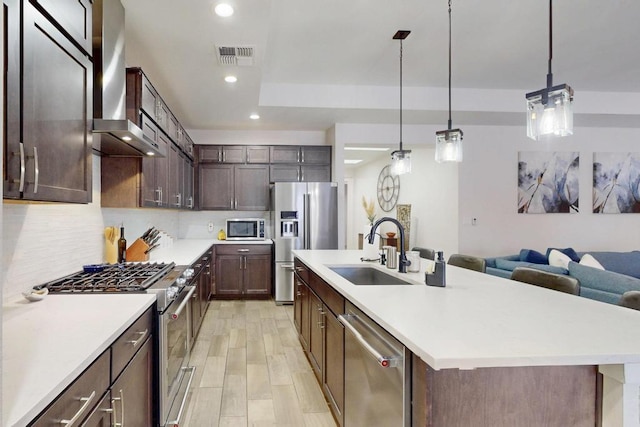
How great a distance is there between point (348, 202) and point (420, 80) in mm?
6767

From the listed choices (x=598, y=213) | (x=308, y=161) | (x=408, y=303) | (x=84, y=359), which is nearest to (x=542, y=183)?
(x=598, y=213)

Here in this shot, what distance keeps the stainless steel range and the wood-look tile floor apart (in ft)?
0.71

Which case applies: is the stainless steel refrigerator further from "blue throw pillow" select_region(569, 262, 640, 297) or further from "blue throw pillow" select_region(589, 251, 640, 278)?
"blue throw pillow" select_region(589, 251, 640, 278)

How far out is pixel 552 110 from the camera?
6.39 feet

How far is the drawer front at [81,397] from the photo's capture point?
955 mm

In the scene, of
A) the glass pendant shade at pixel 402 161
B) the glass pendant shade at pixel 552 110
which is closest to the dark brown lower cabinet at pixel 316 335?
the glass pendant shade at pixel 402 161

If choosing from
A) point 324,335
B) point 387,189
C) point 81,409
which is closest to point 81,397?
point 81,409

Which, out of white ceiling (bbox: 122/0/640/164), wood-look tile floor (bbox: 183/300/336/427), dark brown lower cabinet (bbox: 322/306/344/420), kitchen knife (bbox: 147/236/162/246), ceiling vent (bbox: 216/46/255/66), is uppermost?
white ceiling (bbox: 122/0/640/164)

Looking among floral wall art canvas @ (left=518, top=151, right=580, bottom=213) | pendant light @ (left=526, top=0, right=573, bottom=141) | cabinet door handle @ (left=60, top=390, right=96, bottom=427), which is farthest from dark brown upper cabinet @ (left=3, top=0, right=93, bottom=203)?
floral wall art canvas @ (left=518, top=151, right=580, bottom=213)

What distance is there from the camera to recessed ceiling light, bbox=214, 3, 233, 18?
2.38 metres

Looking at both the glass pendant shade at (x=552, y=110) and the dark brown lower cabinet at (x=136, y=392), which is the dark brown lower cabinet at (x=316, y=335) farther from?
the glass pendant shade at (x=552, y=110)

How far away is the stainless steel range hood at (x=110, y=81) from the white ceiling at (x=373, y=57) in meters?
0.28

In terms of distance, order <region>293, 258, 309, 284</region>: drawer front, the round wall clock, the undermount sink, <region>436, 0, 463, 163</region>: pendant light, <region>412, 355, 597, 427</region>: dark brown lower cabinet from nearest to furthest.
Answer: <region>412, 355, 597, 427</region>: dark brown lower cabinet
<region>436, 0, 463, 163</region>: pendant light
the undermount sink
<region>293, 258, 309, 284</region>: drawer front
the round wall clock

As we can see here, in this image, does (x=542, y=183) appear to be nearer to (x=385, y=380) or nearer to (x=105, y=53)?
(x=385, y=380)
